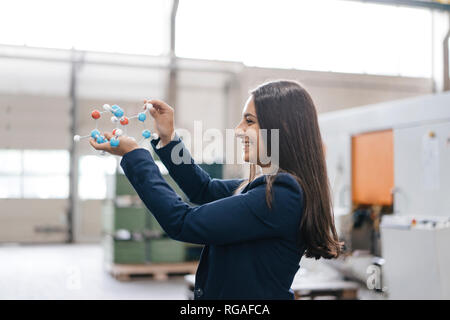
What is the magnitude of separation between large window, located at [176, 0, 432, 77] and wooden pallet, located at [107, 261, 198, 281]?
459cm

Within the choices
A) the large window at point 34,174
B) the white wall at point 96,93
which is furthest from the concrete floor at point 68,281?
the white wall at point 96,93

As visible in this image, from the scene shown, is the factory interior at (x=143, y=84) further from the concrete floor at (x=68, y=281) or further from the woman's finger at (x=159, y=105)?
the woman's finger at (x=159, y=105)

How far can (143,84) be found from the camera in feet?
35.3

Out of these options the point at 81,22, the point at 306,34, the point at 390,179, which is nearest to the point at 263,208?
the point at 390,179

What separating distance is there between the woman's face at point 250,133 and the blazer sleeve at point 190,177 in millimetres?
293

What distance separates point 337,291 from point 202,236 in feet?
11.3

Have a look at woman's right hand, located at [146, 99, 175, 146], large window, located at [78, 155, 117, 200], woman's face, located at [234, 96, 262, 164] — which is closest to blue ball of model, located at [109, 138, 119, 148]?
woman's right hand, located at [146, 99, 175, 146]

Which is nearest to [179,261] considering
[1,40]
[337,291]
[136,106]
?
[337,291]

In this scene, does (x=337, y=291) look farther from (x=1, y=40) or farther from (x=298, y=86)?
(x=1, y=40)

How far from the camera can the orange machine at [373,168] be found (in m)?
6.14

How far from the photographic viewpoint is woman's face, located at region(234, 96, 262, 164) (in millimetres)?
1387

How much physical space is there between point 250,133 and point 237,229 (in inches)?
10.3

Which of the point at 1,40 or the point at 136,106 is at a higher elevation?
the point at 1,40

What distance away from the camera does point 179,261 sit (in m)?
7.31
